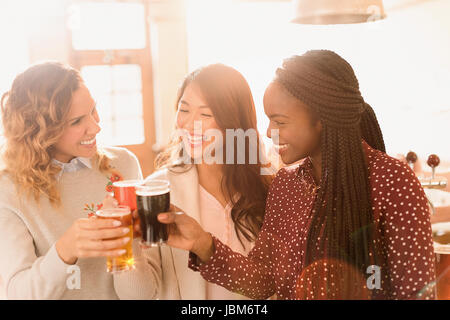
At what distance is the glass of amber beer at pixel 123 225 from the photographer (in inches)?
39.9

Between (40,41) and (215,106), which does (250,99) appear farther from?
(40,41)

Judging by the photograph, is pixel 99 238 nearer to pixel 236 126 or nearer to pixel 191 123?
pixel 191 123

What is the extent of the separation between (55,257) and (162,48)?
11.7 feet

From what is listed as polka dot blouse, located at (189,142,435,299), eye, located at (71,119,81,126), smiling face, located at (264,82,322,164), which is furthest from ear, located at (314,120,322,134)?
eye, located at (71,119,81,126)

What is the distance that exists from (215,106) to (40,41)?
3.34 m

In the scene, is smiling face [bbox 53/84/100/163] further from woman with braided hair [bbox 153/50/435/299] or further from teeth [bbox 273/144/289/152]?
teeth [bbox 273/144/289/152]

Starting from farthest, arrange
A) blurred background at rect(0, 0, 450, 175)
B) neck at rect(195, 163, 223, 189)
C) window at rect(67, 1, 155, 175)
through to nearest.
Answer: window at rect(67, 1, 155, 175) → blurred background at rect(0, 0, 450, 175) → neck at rect(195, 163, 223, 189)

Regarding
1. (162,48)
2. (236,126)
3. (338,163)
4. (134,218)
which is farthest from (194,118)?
(162,48)

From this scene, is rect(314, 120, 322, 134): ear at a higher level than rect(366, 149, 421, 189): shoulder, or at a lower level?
higher

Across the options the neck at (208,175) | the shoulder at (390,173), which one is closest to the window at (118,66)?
the neck at (208,175)

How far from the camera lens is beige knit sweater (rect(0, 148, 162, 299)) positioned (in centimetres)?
113

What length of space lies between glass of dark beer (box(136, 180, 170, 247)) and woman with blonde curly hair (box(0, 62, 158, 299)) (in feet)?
0.85

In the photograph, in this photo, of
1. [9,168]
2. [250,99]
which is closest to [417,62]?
[250,99]

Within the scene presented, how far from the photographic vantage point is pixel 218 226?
1458 mm
